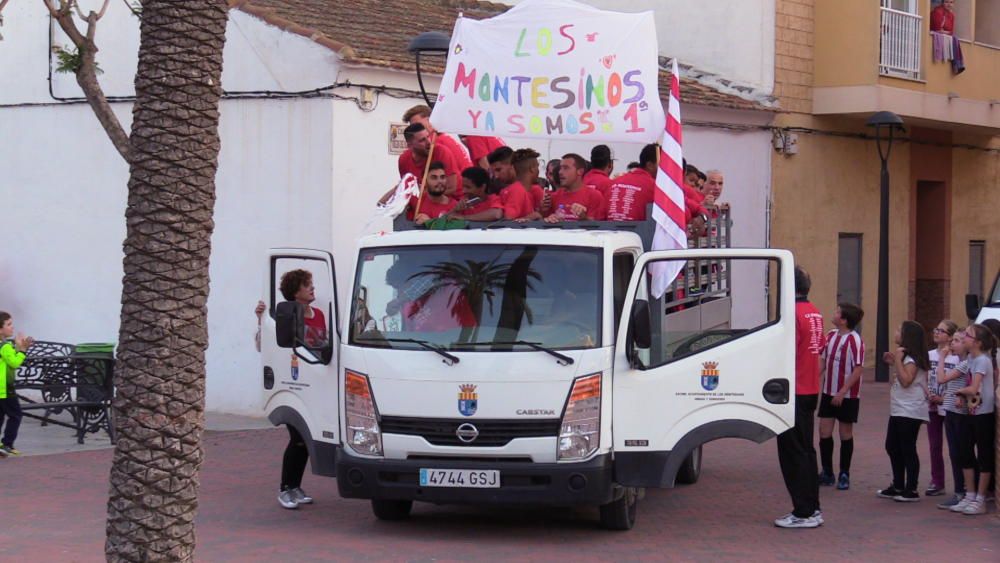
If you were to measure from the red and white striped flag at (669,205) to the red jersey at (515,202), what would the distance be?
3.48 ft

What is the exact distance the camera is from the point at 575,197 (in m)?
11.0

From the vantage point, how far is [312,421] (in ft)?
33.1

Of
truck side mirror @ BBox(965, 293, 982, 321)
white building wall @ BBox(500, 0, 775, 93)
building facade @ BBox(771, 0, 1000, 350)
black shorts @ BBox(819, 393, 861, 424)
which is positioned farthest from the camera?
building facade @ BBox(771, 0, 1000, 350)

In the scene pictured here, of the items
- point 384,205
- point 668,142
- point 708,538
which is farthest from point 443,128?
point 708,538

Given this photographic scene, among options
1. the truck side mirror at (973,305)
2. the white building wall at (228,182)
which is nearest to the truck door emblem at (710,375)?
the white building wall at (228,182)

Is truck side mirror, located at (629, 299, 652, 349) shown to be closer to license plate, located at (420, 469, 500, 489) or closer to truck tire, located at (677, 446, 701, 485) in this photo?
license plate, located at (420, 469, 500, 489)

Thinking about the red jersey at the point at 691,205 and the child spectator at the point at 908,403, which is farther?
the child spectator at the point at 908,403

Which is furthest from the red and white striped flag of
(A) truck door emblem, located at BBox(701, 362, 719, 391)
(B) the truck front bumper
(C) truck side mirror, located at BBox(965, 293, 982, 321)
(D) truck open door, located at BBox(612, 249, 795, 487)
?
(C) truck side mirror, located at BBox(965, 293, 982, 321)

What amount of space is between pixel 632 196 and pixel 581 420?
2.25 metres

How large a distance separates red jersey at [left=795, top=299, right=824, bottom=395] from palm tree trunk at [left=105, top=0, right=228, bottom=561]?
6079 millimetres

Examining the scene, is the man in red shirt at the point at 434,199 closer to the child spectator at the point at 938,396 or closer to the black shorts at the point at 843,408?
the black shorts at the point at 843,408

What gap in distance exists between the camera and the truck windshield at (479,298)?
9.38 m

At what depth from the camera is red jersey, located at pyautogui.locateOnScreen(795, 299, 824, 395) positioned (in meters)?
10.6

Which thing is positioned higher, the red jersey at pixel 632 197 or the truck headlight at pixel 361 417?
the red jersey at pixel 632 197
